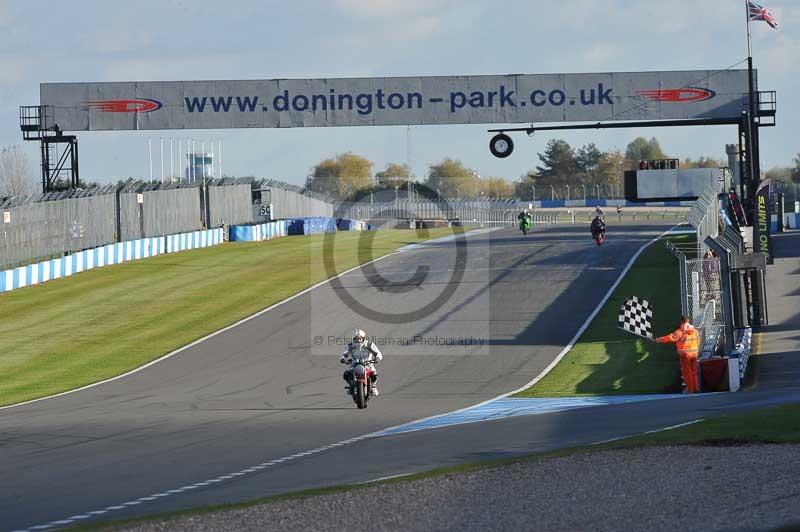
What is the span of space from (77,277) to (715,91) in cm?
2367

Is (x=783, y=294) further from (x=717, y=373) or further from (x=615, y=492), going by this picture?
(x=615, y=492)

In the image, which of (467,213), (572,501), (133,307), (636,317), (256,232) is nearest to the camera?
(572,501)

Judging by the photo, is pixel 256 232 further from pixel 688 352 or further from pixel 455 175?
pixel 455 175

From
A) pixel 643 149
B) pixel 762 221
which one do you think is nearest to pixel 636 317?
pixel 762 221

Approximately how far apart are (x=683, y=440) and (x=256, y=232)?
46858 millimetres

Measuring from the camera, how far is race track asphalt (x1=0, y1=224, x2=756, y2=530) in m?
12.2

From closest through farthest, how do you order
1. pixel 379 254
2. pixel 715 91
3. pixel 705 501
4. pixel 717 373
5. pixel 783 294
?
pixel 705 501 → pixel 717 373 → pixel 783 294 → pixel 715 91 → pixel 379 254

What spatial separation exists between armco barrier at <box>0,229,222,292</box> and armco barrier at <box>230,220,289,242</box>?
1007 mm

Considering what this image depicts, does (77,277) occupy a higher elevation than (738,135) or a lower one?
lower

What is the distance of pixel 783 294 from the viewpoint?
A: 33188 mm

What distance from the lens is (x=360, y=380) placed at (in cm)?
1856

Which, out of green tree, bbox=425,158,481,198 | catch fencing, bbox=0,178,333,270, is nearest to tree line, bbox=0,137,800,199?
green tree, bbox=425,158,481,198

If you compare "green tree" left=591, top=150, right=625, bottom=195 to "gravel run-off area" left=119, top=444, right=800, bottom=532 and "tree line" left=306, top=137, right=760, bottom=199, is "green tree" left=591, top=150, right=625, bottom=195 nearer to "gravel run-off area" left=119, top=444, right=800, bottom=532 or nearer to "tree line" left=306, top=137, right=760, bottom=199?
"tree line" left=306, top=137, right=760, bottom=199

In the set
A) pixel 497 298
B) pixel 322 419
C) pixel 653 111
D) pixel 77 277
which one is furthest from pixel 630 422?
pixel 77 277
